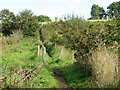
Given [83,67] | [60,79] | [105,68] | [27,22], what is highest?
[27,22]

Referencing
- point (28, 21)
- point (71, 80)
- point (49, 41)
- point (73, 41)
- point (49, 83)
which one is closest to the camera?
point (49, 83)

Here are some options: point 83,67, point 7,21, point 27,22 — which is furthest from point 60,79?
point 7,21

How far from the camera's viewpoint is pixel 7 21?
27.1m

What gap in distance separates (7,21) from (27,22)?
371 cm

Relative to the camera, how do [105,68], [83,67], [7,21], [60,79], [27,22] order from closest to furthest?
[105,68]
[60,79]
[83,67]
[27,22]
[7,21]

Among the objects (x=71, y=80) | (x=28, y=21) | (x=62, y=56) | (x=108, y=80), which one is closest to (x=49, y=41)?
(x=62, y=56)

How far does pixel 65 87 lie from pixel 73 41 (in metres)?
2.81

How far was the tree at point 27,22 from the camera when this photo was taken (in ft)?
85.2

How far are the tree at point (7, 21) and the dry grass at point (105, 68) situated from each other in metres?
22.2

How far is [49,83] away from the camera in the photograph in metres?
7.30

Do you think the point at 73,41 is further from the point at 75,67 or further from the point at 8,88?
the point at 8,88

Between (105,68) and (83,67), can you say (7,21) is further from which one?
(105,68)

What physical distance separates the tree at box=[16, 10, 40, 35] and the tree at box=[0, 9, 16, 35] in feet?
3.87

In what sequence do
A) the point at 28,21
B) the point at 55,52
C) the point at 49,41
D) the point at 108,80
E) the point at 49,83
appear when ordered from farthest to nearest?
the point at 28,21 < the point at 49,41 < the point at 55,52 < the point at 49,83 < the point at 108,80
